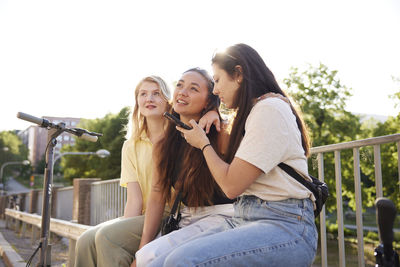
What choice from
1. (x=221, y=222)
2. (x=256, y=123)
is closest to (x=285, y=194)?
(x=256, y=123)

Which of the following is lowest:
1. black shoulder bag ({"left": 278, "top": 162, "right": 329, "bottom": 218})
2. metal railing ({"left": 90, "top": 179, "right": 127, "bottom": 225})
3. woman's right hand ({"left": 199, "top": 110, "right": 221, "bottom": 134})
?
metal railing ({"left": 90, "top": 179, "right": 127, "bottom": 225})

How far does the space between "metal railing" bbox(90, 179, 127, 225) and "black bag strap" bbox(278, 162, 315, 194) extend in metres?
4.41

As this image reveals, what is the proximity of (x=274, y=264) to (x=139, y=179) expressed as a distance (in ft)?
5.20

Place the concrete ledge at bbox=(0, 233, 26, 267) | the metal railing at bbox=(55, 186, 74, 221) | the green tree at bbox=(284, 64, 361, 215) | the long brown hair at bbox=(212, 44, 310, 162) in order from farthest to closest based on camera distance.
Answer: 1. the green tree at bbox=(284, 64, 361, 215)
2. the metal railing at bbox=(55, 186, 74, 221)
3. the concrete ledge at bbox=(0, 233, 26, 267)
4. the long brown hair at bbox=(212, 44, 310, 162)

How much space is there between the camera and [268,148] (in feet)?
5.46

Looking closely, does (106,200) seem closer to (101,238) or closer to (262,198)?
(101,238)

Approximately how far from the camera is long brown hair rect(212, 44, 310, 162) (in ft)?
6.27

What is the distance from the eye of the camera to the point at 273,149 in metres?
1.67

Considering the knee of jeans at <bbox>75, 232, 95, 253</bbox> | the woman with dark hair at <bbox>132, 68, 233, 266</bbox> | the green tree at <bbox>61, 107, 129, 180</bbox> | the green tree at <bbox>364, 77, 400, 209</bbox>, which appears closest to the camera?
the woman with dark hair at <bbox>132, 68, 233, 266</bbox>

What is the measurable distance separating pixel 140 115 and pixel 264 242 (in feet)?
6.41

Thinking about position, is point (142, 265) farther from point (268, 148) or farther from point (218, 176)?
point (268, 148)

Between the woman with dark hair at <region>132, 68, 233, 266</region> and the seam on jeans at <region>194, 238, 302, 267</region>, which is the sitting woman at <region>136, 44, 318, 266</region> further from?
the woman with dark hair at <region>132, 68, 233, 266</region>

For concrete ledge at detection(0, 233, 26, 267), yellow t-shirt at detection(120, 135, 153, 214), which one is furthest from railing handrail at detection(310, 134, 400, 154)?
concrete ledge at detection(0, 233, 26, 267)

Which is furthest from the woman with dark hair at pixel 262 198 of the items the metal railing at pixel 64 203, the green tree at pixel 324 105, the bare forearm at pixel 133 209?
the green tree at pixel 324 105
